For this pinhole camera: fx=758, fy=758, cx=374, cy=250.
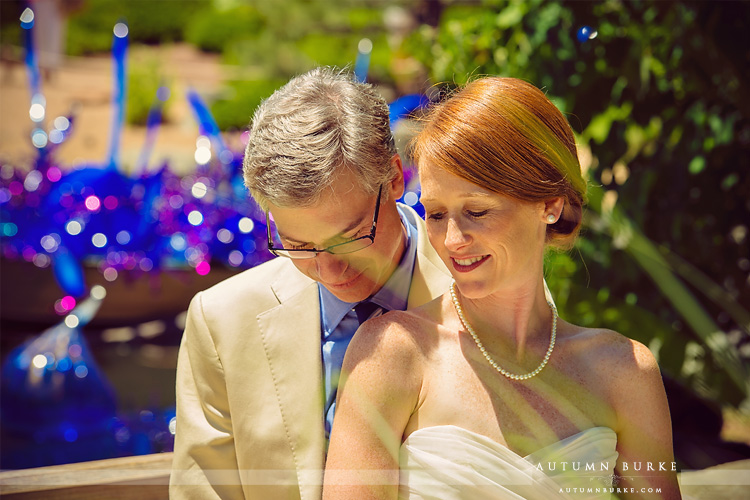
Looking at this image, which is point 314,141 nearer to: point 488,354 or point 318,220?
point 318,220

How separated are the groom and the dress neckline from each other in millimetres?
356

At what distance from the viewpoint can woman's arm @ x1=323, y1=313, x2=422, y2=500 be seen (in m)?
1.51

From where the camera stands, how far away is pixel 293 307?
1.95m

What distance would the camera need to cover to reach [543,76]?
316 cm

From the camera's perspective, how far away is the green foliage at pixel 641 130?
10.0ft

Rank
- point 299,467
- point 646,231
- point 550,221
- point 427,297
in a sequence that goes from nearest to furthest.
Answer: point 550,221
point 299,467
point 427,297
point 646,231

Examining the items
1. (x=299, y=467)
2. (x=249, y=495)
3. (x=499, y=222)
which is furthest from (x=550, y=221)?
(x=249, y=495)

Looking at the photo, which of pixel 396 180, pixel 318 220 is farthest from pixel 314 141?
pixel 396 180

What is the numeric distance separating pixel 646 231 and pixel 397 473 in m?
2.23

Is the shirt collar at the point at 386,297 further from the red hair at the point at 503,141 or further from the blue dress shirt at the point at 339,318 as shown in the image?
the red hair at the point at 503,141

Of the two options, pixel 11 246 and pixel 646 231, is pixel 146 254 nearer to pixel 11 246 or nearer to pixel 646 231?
pixel 11 246

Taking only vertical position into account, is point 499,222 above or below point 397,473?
above

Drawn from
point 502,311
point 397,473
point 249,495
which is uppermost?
point 502,311

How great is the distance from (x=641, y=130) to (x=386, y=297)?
75.2 inches
